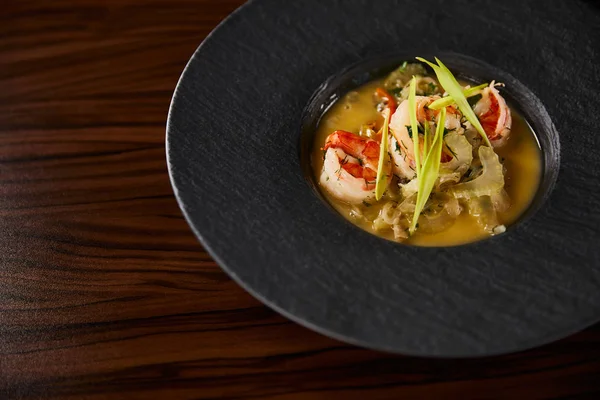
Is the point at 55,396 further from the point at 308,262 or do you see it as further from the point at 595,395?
the point at 595,395

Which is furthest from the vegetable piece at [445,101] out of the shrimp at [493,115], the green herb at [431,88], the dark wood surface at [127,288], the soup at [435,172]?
the dark wood surface at [127,288]

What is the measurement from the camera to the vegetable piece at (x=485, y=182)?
209 centimetres

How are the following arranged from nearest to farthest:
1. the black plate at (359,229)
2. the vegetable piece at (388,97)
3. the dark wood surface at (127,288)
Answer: the black plate at (359,229) → the dark wood surface at (127,288) → the vegetable piece at (388,97)

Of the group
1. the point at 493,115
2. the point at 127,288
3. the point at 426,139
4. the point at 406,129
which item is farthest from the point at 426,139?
the point at 127,288

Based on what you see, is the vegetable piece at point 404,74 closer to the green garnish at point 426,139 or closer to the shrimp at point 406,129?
the shrimp at point 406,129

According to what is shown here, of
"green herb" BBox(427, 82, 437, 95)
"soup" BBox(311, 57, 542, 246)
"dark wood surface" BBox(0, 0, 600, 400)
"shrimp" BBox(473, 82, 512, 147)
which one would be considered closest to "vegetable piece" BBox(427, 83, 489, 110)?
"soup" BBox(311, 57, 542, 246)

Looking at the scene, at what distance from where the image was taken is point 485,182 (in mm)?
2092

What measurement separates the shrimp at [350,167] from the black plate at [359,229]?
89mm

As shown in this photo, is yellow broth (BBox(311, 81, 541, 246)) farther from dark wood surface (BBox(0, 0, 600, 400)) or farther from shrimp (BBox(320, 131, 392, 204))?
dark wood surface (BBox(0, 0, 600, 400))

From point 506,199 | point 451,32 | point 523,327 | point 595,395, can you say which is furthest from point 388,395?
point 451,32

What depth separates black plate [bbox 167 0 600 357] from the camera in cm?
175

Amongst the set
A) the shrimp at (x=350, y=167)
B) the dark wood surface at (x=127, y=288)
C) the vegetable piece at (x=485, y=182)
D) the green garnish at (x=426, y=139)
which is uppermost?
the green garnish at (x=426, y=139)

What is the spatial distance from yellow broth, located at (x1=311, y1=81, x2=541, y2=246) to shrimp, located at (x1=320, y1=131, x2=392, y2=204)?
0.04 m

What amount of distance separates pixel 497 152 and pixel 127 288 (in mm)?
1191
